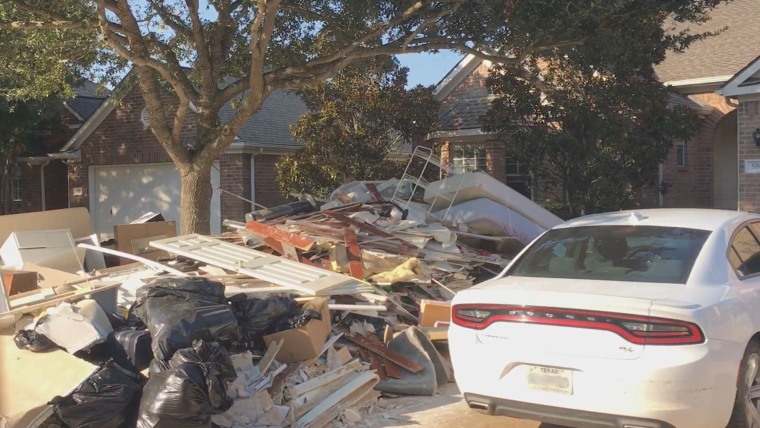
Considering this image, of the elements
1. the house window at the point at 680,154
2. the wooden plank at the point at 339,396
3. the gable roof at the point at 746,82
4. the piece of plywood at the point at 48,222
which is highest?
the gable roof at the point at 746,82

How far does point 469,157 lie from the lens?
55.6 ft

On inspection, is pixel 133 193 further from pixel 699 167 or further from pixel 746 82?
pixel 746 82

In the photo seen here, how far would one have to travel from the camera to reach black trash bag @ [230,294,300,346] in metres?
6.10

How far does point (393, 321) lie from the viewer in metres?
7.55

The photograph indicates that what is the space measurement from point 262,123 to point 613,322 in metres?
15.1

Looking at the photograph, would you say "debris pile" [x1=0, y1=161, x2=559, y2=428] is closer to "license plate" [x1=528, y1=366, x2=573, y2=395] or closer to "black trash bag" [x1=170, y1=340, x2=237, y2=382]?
"black trash bag" [x1=170, y1=340, x2=237, y2=382]

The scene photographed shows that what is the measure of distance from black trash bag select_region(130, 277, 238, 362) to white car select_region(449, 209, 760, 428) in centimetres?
175

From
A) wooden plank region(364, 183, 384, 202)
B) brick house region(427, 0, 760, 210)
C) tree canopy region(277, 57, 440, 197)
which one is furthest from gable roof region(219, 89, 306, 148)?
wooden plank region(364, 183, 384, 202)

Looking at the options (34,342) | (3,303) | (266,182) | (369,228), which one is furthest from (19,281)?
(266,182)

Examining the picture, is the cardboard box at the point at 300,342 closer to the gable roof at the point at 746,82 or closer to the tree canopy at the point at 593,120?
the tree canopy at the point at 593,120

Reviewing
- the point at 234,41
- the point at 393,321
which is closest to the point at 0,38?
the point at 234,41

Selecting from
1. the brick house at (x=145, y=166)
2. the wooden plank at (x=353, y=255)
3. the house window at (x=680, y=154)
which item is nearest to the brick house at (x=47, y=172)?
the brick house at (x=145, y=166)

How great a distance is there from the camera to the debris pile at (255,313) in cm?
498

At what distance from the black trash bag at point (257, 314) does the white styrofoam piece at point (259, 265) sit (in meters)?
0.62
